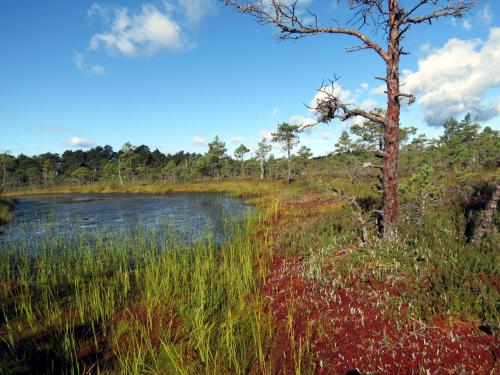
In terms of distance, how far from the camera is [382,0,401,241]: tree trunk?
23.7 feet

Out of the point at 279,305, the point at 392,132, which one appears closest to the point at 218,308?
the point at 279,305

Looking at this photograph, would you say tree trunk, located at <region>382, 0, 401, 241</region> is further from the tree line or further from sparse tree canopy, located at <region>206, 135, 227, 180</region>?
sparse tree canopy, located at <region>206, 135, 227, 180</region>

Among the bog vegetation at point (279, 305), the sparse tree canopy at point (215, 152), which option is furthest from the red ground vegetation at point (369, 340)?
the sparse tree canopy at point (215, 152)

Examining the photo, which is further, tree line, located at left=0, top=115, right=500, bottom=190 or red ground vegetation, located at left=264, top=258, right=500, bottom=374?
tree line, located at left=0, top=115, right=500, bottom=190

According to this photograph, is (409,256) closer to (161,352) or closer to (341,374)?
(341,374)

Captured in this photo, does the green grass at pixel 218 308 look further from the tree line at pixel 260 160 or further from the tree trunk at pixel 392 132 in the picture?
the tree line at pixel 260 160

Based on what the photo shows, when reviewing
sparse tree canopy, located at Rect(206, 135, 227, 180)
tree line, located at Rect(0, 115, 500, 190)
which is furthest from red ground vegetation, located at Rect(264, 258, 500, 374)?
sparse tree canopy, located at Rect(206, 135, 227, 180)

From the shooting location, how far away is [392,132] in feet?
23.7

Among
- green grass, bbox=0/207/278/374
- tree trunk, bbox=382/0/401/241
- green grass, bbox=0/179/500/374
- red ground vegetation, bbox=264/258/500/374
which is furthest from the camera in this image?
tree trunk, bbox=382/0/401/241

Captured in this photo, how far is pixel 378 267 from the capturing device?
6.11 metres

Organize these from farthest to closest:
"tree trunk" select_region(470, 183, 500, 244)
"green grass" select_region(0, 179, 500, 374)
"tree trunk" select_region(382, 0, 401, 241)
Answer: "tree trunk" select_region(382, 0, 401, 241) < "tree trunk" select_region(470, 183, 500, 244) < "green grass" select_region(0, 179, 500, 374)

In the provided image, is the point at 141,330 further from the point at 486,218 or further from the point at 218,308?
the point at 486,218

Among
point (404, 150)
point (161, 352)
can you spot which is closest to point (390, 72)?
point (161, 352)

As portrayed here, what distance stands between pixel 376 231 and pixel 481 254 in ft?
8.74
